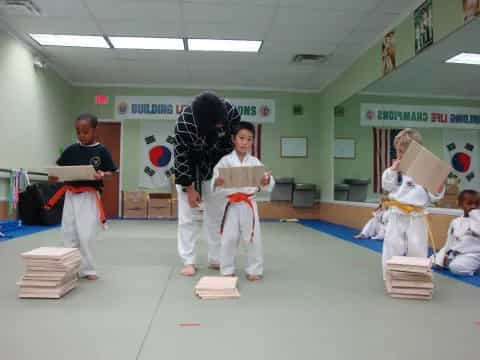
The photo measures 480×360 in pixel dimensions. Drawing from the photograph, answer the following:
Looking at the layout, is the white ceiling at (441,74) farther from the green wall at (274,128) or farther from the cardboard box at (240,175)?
the green wall at (274,128)

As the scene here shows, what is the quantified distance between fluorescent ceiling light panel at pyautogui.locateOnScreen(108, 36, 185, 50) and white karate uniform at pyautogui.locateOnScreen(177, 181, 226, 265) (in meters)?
3.94

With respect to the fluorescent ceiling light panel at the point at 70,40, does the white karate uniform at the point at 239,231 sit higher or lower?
lower

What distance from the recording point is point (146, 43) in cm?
631

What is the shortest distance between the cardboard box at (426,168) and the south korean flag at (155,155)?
6.76m

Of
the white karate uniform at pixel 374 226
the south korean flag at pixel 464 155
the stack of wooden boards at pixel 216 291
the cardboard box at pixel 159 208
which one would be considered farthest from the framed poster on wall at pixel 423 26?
the cardboard box at pixel 159 208

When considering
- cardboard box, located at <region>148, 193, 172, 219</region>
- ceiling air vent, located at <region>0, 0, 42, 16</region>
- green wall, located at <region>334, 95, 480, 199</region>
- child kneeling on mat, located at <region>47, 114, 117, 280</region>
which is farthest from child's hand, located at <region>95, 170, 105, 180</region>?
cardboard box, located at <region>148, 193, 172, 219</region>

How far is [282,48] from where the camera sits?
21.2ft

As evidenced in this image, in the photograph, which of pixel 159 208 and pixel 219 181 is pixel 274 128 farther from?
pixel 219 181

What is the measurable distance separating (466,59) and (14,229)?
242 inches

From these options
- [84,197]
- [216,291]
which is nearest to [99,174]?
[84,197]

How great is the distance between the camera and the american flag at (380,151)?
6336mm

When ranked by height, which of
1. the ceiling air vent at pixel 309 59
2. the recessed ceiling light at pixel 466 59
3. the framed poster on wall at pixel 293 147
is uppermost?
the ceiling air vent at pixel 309 59

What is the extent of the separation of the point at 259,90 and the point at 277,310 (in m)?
7.44

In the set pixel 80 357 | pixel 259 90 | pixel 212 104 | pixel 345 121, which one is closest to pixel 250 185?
pixel 212 104
